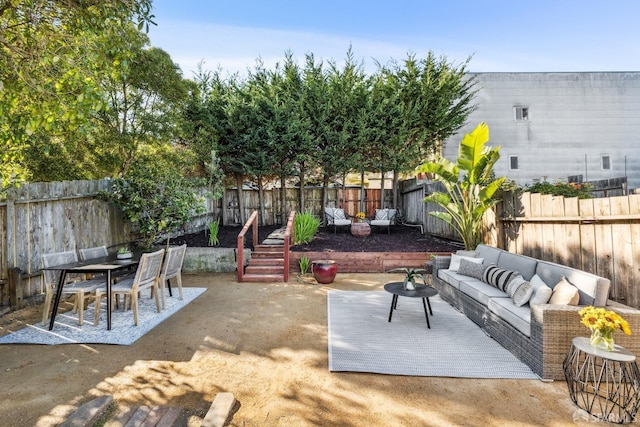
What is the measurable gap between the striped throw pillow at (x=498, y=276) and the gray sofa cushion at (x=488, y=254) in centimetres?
30

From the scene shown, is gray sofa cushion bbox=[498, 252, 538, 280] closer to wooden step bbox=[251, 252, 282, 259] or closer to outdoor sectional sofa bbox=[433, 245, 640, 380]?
outdoor sectional sofa bbox=[433, 245, 640, 380]

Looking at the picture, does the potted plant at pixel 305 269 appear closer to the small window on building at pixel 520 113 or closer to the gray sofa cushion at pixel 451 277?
the gray sofa cushion at pixel 451 277

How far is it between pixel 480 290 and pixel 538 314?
51.8 inches

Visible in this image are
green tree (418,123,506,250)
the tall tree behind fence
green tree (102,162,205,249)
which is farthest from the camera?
green tree (102,162,205,249)

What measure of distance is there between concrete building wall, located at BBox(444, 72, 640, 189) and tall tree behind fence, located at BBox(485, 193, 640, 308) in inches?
313

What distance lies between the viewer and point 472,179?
607cm

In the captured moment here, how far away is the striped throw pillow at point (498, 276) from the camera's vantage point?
3848 mm

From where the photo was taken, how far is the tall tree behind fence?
3.48m

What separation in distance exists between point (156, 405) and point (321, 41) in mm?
10780

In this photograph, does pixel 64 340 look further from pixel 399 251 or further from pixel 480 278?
pixel 399 251

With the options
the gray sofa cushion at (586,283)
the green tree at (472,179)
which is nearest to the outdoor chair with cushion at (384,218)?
the green tree at (472,179)

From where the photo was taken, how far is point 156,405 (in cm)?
237

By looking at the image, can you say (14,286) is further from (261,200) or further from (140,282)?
(261,200)

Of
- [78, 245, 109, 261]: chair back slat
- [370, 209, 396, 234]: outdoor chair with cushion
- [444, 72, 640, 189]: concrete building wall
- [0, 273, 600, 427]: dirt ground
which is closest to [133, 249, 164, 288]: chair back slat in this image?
[0, 273, 600, 427]: dirt ground
